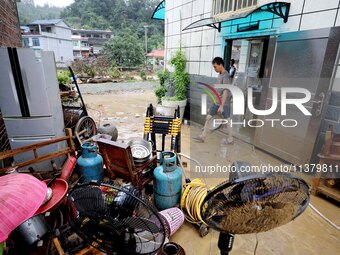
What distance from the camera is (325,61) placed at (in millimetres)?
2943

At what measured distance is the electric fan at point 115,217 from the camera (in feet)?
3.61

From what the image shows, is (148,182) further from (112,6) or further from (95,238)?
(112,6)

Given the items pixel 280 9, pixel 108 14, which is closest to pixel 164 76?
pixel 280 9

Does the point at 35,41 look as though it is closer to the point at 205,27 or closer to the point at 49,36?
the point at 49,36

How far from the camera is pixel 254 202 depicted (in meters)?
0.86

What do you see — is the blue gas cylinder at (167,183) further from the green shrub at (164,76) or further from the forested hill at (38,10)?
the forested hill at (38,10)

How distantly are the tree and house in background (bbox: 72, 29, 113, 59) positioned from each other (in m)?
13.1

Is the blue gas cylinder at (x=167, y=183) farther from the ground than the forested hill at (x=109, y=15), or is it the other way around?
the forested hill at (x=109, y=15)

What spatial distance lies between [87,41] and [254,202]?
41230 mm

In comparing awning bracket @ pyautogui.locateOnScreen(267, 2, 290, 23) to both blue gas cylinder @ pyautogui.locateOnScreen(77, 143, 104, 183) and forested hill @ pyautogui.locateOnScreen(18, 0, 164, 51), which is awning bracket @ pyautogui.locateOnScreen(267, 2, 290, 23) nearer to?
blue gas cylinder @ pyautogui.locateOnScreen(77, 143, 104, 183)

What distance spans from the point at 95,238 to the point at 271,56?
3.89m

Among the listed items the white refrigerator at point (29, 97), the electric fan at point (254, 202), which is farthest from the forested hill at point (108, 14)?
the electric fan at point (254, 202)

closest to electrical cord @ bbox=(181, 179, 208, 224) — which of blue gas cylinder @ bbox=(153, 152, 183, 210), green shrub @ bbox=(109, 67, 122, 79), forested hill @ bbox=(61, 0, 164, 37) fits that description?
blue gas cylinder @ bbox=(153, 152, 183, 210)

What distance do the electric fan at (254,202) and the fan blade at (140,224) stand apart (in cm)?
35
